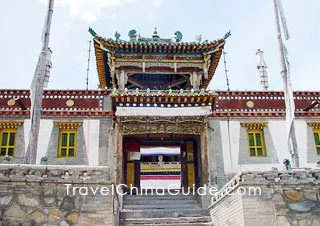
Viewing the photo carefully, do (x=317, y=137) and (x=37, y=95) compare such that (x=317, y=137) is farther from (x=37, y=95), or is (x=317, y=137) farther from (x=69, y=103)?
(x=37, y=95)

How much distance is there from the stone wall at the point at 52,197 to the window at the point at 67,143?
8220 mm

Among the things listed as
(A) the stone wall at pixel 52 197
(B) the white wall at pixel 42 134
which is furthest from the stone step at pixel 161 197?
(A) the stone wall at pixel 52 197

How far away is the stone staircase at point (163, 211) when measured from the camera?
11.4m

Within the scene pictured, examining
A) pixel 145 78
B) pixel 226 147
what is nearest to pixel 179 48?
pixel 145 78

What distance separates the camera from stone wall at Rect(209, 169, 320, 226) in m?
8.37

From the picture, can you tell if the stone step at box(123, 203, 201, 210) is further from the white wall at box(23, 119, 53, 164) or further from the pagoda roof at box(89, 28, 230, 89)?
the pagoda roof at box(89, 28, 230, 89)

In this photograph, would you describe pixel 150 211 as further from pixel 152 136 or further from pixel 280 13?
pixel 280 13

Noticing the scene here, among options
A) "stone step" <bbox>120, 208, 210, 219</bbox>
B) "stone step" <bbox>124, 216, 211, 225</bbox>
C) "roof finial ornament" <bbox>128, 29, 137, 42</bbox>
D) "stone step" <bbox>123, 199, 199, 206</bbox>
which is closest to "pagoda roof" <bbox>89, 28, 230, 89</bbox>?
"roof finial ornament" <bbox>128, 29, 137, 42</bbox>

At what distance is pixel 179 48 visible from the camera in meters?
18.0

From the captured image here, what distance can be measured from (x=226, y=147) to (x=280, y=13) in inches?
250

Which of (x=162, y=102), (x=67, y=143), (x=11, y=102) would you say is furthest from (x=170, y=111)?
(x=11, y=102)

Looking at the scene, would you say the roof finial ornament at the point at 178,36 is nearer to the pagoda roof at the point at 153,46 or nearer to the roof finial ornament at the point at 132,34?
the pagoda roof at the point at 153,46

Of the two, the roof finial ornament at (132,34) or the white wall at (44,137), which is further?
the roof finial ornament at (132,34)

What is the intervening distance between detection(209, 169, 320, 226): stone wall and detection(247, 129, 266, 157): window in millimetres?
8020
